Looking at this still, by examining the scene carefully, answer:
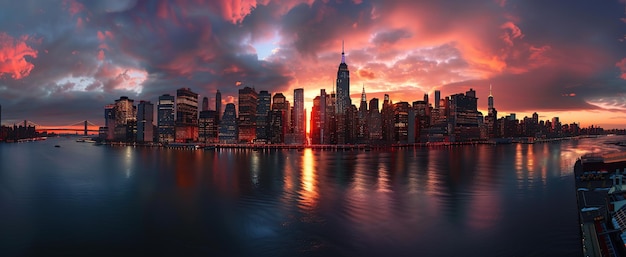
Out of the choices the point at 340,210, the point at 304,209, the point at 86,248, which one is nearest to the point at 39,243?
the point at 86,248

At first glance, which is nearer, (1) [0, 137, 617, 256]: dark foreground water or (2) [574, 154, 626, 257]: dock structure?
(2) [574, 154, 626, 257]: dock structure

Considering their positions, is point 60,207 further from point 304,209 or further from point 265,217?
point 304,209

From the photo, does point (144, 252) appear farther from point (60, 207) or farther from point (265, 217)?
point (60, 207)

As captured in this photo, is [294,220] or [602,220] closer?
[602,220]

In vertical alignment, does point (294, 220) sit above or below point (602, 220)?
below

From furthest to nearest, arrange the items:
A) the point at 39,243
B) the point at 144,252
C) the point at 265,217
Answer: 1. the point at 265,217
2. the point at 39,243
3. the point at 144,252

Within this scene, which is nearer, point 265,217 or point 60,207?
point 265,217

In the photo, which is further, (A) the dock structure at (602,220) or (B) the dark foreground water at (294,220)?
(B) the dark foreground water at (294,220)

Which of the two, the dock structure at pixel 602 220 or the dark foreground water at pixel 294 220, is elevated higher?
the dock structure at pixel 602 220

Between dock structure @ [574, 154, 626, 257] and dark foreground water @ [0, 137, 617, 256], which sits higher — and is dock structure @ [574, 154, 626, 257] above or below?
above

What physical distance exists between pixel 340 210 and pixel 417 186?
68.9 feet

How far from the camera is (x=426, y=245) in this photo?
24.8m

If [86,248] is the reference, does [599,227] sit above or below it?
above

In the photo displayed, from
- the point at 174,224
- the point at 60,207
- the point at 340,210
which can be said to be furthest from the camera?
the point at 60,207
